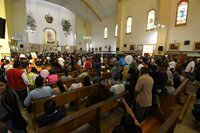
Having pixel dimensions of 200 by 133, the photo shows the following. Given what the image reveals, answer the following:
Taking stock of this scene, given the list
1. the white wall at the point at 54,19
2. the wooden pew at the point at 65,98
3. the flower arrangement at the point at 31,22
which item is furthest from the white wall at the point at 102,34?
the wooden pew at the point at 65,98

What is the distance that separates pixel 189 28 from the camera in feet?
32.9

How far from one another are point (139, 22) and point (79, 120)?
14278mm

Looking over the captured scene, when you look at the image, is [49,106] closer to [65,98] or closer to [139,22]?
[65,98]

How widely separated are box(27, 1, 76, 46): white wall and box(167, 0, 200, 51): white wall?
59.1 feet

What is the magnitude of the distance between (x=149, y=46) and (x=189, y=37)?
382cm

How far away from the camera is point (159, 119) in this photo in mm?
2588

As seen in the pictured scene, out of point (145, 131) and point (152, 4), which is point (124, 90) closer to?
point (145, 131)

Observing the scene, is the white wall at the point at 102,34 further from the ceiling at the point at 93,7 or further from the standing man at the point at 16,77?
the standing man at the point at 16,77

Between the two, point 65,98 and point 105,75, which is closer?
point 65,98

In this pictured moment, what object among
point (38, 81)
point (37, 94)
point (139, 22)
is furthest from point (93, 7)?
point (37, 94)

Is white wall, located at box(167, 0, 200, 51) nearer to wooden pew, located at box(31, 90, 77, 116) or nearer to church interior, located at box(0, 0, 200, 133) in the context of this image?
church interior, located at box(0, 0, 200, 133)

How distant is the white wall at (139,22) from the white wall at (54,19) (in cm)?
1235

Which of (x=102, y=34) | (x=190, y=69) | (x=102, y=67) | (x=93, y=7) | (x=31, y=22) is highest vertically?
(x=93, y=7)

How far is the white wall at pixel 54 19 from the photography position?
19.9m
